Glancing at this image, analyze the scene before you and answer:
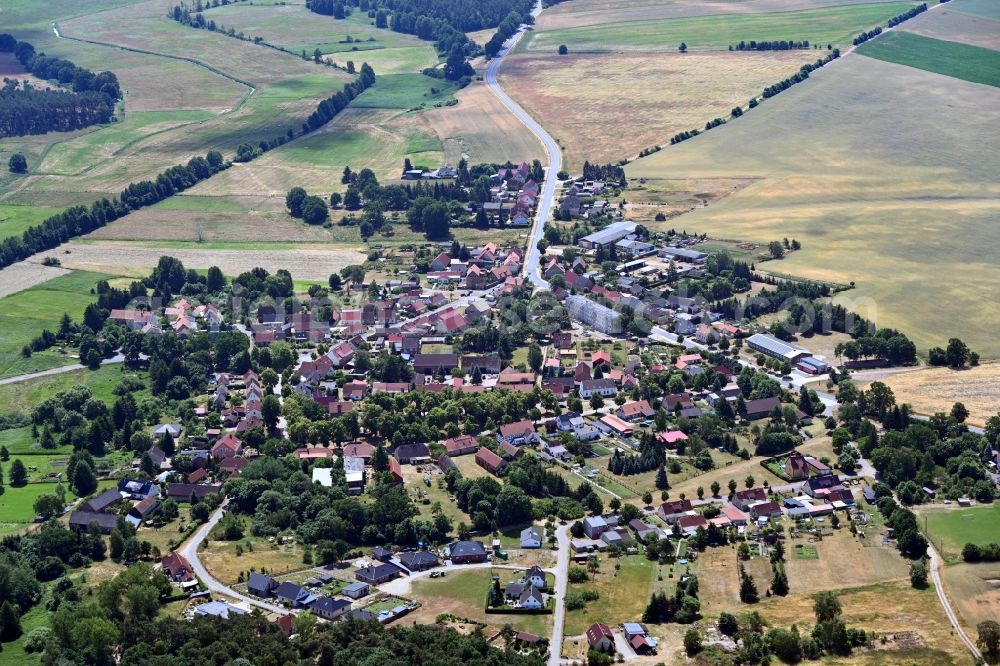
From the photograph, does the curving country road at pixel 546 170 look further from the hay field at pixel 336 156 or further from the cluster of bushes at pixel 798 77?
the cluster of bushes at pixel 798 77

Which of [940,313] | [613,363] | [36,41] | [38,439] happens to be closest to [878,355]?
[940,313]

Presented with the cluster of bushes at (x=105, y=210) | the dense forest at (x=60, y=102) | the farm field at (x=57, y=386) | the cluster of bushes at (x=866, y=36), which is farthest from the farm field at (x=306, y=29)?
the farm field at (x=57, y=386)

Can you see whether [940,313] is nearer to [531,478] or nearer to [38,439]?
[531,478]

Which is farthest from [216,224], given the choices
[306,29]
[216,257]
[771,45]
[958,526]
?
[306,29]

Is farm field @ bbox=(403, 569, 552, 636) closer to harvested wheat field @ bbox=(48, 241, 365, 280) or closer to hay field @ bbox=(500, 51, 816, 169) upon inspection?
harvested wheat field @ bbox=(48, 241, 365, 280)

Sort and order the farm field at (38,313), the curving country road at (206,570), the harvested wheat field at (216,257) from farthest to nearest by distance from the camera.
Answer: the harvested wheat field at (216,257) → the farm field at (38,313) → the curving country road at (206,570)

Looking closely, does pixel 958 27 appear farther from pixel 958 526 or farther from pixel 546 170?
pixel 958 526
